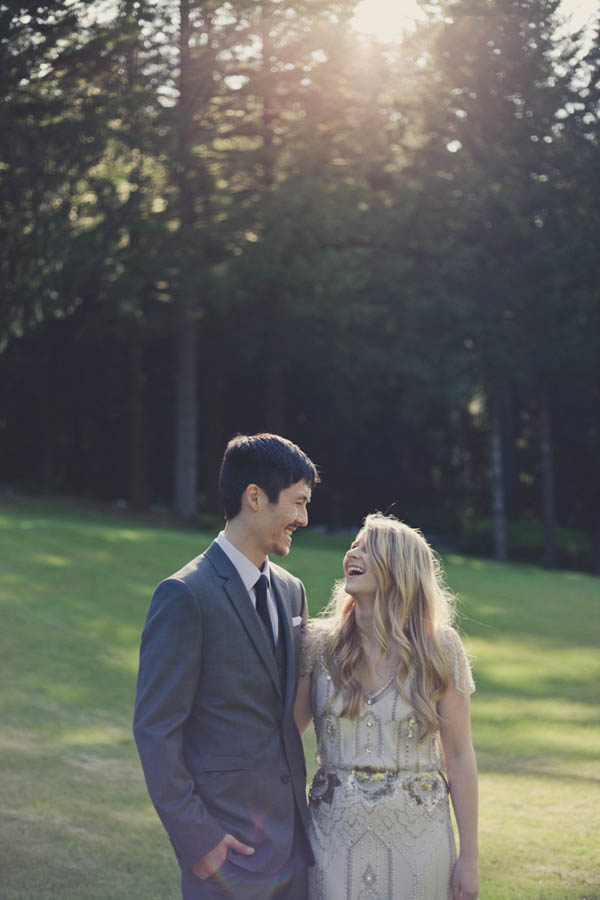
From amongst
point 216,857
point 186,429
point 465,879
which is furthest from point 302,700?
point 186,429

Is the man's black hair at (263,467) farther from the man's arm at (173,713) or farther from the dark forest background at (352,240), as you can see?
the dark forest background at (352,240)

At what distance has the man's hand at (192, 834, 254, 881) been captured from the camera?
3033 millimetres

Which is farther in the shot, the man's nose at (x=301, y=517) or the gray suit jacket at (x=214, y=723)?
the man's nose at (x=301, y=517)

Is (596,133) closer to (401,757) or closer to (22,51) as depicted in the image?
(22,51)

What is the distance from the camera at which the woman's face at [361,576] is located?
11.0 feet

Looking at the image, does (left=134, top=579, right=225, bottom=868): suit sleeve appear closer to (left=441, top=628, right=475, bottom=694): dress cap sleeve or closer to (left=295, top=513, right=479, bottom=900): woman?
(left=295, top=513, right=479, bottom=900): woman

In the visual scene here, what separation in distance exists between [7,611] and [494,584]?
9205 millimetres

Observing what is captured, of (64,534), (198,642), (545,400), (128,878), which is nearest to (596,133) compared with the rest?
(545,400)

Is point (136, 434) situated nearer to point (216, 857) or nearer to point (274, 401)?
point (274, 401)

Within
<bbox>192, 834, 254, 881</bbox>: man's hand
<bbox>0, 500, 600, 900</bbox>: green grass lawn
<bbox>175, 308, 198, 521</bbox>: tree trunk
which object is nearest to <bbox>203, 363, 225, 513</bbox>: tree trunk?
<bbox>175, 308, 198, 521</bbox>: tree trunk

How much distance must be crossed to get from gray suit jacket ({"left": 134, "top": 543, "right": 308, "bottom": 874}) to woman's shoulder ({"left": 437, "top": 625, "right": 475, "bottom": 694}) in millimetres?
519

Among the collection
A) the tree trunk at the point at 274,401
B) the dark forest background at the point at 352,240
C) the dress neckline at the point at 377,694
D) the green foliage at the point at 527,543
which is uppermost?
the dark forest background at the point at 352,240

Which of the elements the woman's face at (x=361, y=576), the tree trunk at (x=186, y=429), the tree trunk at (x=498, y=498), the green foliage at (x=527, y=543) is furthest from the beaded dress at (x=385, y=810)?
the green foliage at (x=527, y=543)

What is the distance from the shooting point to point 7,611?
1312 cm
